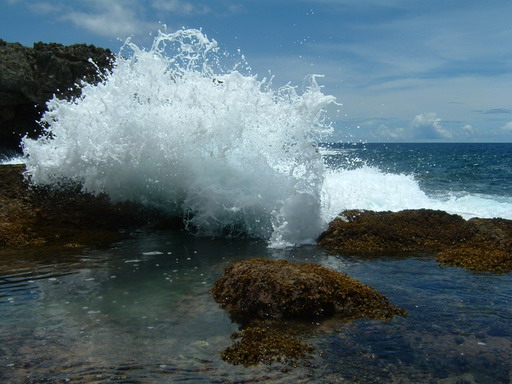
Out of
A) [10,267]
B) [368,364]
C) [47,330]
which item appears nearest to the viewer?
[368,364]

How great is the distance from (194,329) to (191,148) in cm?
616

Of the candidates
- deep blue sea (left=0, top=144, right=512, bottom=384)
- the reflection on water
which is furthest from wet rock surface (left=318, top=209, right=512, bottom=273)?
the reflection on water

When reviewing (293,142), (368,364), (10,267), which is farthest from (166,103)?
(368,364)

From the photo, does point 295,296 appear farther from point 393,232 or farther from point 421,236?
point 421,236

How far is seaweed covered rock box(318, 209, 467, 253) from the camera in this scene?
8.60 metres

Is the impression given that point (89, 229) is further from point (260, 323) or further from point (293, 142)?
point (260, 323)

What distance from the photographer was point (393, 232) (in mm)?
8922

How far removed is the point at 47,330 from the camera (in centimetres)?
458

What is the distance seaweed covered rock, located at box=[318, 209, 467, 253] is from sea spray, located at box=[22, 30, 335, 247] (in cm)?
65

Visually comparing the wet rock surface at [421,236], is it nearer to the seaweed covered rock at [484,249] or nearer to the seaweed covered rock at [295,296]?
the seaweed covered rock at [484,249]

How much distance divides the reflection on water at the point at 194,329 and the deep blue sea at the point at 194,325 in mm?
14

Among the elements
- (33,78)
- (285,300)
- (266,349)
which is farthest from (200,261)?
(33,78)

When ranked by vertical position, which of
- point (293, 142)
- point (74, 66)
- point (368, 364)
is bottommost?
point (368, 364)

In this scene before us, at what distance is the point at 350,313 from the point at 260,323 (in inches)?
41.5
